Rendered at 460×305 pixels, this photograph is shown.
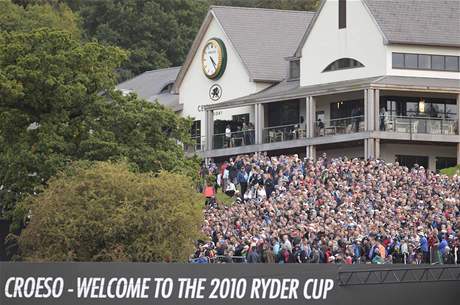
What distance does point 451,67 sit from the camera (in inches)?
2562

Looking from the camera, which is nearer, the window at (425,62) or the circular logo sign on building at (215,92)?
the window at (425,62)

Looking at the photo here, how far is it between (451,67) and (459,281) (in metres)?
32.7

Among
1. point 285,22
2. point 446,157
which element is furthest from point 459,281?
point 285,22

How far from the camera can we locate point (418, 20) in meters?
65.8

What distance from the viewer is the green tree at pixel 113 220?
1628 inches

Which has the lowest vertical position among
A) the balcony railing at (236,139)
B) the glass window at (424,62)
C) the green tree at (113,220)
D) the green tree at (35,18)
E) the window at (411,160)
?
the green tree at (113,220)

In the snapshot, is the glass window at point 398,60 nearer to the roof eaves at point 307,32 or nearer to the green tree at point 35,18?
the roof eaves at point 307,32

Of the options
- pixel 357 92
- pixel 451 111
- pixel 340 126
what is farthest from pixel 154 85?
pixel 451 111

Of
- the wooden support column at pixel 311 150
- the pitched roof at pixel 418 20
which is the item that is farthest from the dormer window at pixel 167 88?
the pitched roof at pixel 418 20

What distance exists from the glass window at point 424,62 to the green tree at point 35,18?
25.5 m

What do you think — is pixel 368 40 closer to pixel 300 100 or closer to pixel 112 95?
pixel 300 100

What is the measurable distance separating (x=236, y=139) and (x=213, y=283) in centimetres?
3650

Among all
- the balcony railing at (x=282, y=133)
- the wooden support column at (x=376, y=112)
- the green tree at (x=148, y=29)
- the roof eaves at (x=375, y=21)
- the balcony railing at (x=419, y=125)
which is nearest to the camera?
the wooden support column at (x=376, y=112)

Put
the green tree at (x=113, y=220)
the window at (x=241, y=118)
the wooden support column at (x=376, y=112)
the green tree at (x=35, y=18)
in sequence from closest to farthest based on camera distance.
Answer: the green tree at (x=113, y=220) < the wooden support column at (x=376, y=112) < the window at (x=241, y=118) < the green tree at (x=35, y=18)
